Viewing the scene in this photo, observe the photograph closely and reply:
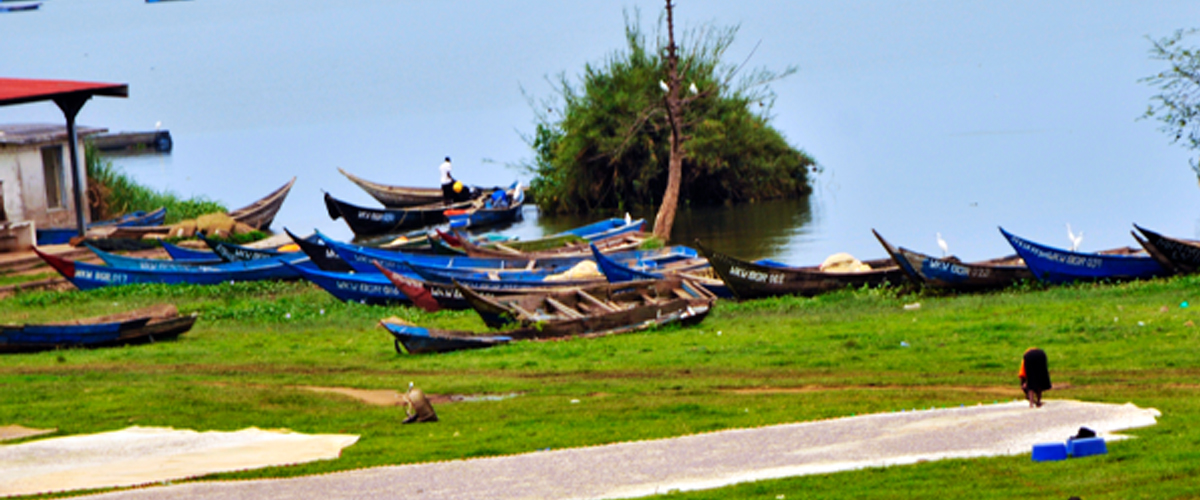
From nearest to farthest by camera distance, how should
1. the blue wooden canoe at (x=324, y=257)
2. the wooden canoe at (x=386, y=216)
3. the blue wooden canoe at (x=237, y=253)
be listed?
the blue wooden canoe at (x=324, y=257) → the blue wooden canoe at (x=237, y=253) → the wooden canoe at (x=386, y=216)

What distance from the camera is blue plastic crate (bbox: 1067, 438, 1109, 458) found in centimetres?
971

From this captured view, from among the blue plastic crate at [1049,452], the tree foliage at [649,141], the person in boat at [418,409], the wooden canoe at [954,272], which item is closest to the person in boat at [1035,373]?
the blue plastic crate at [1049,452]

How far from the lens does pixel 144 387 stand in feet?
52.9

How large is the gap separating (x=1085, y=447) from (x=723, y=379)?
6.35 meters

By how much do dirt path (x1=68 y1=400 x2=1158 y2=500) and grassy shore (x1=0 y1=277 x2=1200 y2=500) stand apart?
16.0 inches

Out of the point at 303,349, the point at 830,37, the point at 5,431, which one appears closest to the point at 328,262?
the point at 303,349

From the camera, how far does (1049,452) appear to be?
9.61 m

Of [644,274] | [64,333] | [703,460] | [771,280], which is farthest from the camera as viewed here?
[644,274]

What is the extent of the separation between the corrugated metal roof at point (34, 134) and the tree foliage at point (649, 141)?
16.8 m

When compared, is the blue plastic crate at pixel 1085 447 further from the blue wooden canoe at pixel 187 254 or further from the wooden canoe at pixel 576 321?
the blue wooden canoe at pixel 187 254

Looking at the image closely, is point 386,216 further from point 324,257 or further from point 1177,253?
point 1177,253

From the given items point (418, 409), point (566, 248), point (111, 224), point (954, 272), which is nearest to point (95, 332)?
point (418, 409)

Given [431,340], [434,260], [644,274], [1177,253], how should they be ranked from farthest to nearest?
[434,260] < [644,274] < [1177,253] < [431,340]

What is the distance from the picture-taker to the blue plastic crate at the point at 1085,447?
9711mm
